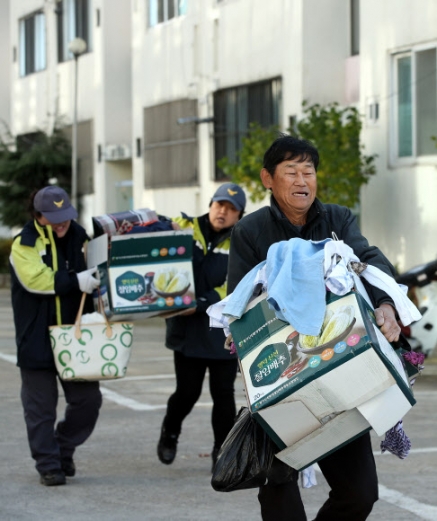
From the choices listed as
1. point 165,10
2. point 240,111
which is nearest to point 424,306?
point 240,111

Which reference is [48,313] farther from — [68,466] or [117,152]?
[117,152]

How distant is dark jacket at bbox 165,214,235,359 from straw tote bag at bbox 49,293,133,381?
1.12ft

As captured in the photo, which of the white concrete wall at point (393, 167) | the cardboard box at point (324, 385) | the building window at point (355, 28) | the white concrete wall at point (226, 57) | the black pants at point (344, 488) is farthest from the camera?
the white concrete wall at point (226, 57)

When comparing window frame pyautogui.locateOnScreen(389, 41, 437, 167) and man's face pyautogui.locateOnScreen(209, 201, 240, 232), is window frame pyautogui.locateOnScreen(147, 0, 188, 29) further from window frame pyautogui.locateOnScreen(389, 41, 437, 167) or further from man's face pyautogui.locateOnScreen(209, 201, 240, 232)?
man's face pyautogui.locateOnScreen(209, 201, 240, 232)

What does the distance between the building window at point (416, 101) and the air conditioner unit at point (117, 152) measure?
46.8ft

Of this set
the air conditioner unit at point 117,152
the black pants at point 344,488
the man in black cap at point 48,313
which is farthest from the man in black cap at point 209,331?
the air conditioner unit at point 117,152

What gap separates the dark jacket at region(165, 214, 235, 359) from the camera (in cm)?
802

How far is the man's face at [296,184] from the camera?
493 cm

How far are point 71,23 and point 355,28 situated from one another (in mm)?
15014

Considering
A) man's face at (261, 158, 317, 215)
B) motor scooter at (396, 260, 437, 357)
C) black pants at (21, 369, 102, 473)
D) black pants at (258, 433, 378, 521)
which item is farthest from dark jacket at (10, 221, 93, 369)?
motor scooter at (396, 260, 437, 357)

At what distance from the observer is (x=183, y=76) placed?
28.0 m

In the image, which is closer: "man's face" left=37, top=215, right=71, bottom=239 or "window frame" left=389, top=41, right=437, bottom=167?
"man's face" left=37, top=215, right=71, bottom=239

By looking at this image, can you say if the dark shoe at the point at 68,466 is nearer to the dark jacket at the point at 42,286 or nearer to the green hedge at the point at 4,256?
the dark jacket at the point at 42,286

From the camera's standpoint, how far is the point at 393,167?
1941cm
